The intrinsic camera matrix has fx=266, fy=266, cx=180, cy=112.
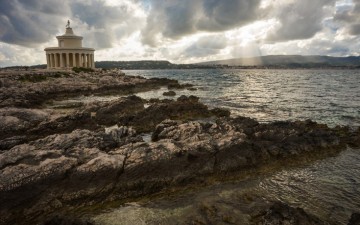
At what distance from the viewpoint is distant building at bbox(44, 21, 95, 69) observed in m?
88.9

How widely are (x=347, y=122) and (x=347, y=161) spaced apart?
13915mm

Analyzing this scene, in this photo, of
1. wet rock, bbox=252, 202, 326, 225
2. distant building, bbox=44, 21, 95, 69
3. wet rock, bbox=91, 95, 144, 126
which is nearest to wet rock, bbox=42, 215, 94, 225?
wet rock, bbox=252, 202, 326, 225

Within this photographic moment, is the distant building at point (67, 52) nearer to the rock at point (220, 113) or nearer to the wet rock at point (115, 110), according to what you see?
the wet rock at point (115, 110)

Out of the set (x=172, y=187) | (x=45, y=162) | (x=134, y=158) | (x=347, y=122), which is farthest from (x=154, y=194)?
(x=347, y=122)

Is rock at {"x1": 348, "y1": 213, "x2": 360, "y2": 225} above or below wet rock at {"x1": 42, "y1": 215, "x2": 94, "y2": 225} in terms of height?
above

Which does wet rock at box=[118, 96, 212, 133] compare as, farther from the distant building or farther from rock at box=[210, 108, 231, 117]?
the distant building

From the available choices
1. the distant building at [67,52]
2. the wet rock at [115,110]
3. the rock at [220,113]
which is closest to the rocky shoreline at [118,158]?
the wet rock at [115,110]

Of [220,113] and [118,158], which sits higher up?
[118,158]

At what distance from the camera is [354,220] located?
9.45 meters

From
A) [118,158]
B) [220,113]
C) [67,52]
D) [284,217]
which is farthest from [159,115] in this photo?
[67,52]

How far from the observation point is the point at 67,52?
8938cm

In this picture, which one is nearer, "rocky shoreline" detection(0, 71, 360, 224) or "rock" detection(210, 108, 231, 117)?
"rocky shoreline" detection(0, 71, 360, 224)

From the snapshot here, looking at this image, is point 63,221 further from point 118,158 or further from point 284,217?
point 284,217

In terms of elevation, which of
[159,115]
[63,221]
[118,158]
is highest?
[118,158]
